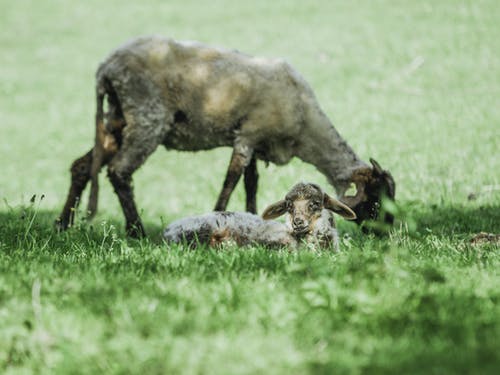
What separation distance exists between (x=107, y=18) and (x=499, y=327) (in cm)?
2637

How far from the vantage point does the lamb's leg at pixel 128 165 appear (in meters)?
6.59

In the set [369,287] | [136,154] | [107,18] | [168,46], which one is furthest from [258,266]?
[107,18]

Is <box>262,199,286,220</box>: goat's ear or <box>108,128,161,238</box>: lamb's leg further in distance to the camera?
<box>108,128,161,238</box>: lamb's leg

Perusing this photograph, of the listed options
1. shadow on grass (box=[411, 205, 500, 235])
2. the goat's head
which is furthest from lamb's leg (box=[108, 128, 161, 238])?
shadow on grass (box=[411, 205, 500, 235])

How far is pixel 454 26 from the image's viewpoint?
20.3 m

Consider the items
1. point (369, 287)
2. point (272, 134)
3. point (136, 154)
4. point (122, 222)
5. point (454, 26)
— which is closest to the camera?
point (369, 287)

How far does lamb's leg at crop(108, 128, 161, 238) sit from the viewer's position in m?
6.59

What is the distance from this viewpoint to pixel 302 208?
193 inches

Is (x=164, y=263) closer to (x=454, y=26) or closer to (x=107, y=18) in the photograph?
(x=454, y=26)

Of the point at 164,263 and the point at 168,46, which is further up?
the point at 168,46

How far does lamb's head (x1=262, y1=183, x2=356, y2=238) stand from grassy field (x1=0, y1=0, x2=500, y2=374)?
0.32 m

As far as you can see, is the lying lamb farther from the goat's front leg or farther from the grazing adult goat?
the goat's front leg

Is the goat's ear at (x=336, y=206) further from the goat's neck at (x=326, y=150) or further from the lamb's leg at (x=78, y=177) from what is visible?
the lamb's leg at (x=78, y=177)

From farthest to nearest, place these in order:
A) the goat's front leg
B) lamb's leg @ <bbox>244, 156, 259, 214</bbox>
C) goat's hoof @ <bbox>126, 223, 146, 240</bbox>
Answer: lamb's leg @ <bbox>244, 156, 259, 214</bbox>, the goat's front leg, goat's hoof @ <bbox>126, 223, 146, 240</bbox>
